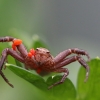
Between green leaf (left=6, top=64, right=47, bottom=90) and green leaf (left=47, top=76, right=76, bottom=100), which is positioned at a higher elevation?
green leaf (left=6, top=64, right=47, bottom=90)

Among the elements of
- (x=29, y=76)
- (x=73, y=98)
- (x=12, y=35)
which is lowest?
(x=73, y=98)

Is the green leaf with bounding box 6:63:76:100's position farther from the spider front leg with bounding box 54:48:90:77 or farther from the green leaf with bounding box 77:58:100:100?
the spider front leg with bounding box 54:48:90:77

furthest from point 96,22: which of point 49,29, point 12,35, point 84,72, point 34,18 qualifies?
point 84,72

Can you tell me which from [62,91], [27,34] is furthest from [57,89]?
[27,34]

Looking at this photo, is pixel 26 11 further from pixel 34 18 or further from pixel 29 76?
pixel 29 76

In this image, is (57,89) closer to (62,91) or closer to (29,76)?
(62,91)

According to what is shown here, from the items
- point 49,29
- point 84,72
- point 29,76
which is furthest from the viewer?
point 49,29

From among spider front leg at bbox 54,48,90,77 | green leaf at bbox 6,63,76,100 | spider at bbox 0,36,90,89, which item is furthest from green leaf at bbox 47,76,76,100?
spider front leg at bbox 54,48,90,77
